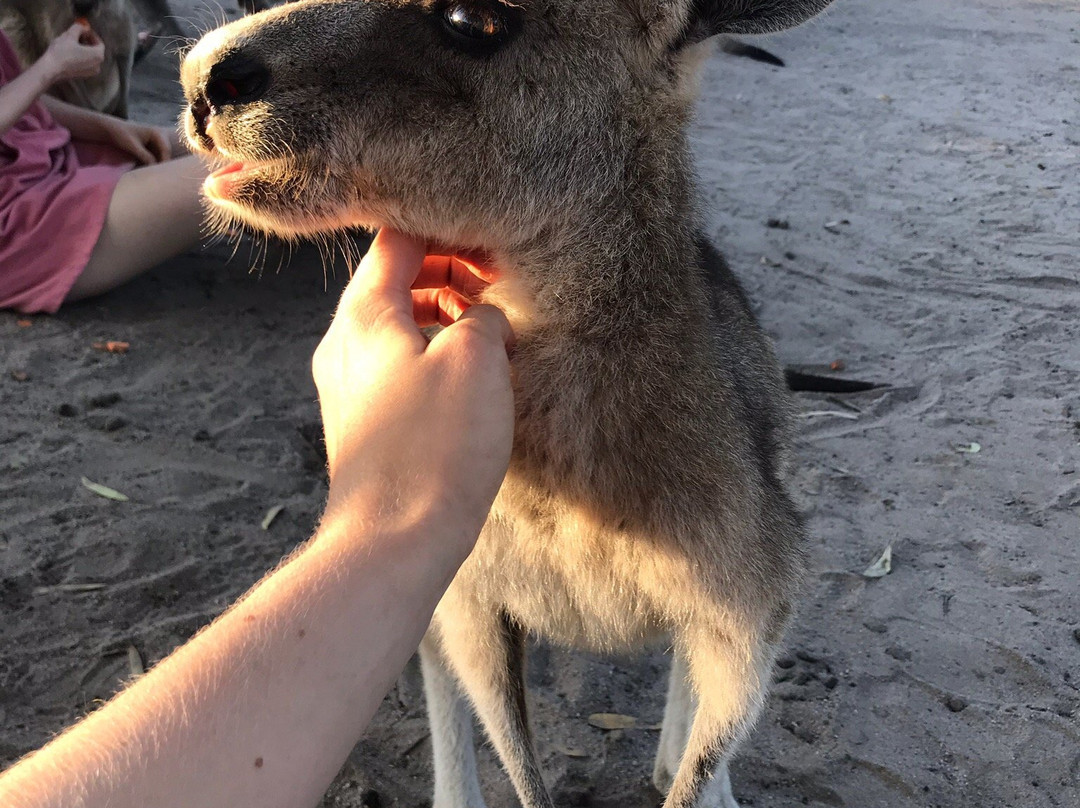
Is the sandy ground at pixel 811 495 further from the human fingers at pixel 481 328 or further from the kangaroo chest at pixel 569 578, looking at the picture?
the human fingers at pixel 481 328

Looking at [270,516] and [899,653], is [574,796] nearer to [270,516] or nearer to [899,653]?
[899,653]

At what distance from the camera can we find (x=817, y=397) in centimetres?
427

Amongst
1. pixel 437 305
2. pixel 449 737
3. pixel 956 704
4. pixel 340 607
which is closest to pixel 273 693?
pixel 340 607

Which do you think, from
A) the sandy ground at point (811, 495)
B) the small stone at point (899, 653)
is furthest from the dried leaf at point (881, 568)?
the small stone at point (899, 653)

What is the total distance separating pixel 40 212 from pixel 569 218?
10.9 ft

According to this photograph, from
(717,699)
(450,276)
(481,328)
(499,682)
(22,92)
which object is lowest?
(499,682)

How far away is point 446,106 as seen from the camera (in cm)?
177

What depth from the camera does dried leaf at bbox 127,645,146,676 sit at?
2.71 meters

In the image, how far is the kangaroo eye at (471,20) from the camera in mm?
1759

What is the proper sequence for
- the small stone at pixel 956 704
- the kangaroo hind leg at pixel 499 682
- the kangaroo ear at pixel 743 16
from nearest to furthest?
1. the kangaroo ear at pixel 743 16
2. the kangaroo hind leg at pixel 499 682
3. the small stone at pixel 956 704

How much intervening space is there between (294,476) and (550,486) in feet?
6.31

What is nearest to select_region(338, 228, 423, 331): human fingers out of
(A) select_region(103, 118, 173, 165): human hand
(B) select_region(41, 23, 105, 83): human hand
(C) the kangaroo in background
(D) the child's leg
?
(C) the kangaroo in background

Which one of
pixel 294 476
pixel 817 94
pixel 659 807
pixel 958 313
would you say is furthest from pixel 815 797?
pixel 817 94

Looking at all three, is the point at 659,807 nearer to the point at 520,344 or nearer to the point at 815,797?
the point at 815,797
